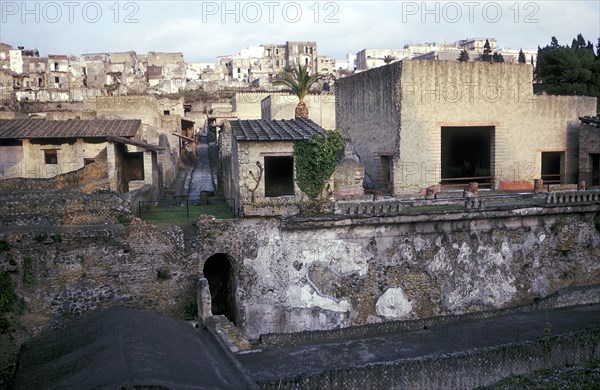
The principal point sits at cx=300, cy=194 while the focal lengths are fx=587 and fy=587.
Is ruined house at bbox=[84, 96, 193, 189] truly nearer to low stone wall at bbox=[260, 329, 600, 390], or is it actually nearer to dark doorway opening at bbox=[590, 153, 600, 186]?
low stone wall at bbox=[260, 329, 600, 390]

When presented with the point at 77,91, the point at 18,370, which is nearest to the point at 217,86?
the point at 77,91

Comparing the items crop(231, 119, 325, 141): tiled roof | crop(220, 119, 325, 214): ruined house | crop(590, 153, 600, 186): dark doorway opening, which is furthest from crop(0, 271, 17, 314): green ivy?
crop(590, 153, 600, 186): dark doorway opening

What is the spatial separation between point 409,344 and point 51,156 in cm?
2041

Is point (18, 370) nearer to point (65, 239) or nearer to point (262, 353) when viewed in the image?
point (65, 239)

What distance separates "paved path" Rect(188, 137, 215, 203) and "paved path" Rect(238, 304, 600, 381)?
1130cm

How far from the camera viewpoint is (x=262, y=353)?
1447 centimetres

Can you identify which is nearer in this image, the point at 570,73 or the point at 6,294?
the point at 6,294

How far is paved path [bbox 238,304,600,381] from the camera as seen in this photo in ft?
44.9

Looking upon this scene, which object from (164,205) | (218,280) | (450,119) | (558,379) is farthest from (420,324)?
(164,205)

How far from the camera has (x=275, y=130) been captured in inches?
736

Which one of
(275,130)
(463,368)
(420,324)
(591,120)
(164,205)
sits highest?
(591,120)

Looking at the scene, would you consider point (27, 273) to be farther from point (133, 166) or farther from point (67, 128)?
point (67, 128)

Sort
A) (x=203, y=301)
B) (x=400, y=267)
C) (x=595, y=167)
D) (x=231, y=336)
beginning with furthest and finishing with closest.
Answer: (x=595, y=167)
(x=400, y=267)
(x=203, y=301)
(x=231, y=336)

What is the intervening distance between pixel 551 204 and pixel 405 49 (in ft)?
308
